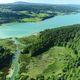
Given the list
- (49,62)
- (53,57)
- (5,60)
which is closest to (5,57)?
(5,60)

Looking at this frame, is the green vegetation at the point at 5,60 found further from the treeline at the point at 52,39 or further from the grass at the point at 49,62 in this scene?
the grass at the point at 49,62

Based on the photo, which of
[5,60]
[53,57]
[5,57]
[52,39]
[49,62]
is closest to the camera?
[49,62]

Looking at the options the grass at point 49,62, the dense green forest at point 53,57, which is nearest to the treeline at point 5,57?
the dense green forest at point 53,57

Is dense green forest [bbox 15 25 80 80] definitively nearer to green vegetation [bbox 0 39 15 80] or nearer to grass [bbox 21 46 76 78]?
grass [bbox 21 46 76 78]

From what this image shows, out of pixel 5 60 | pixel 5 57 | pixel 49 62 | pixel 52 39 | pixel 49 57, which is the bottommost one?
pixel 5 60

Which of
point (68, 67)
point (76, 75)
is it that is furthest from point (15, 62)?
point (76, 75)

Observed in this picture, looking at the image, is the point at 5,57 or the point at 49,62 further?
the point at 5,57

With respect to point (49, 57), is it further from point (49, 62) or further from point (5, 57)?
point (5, 57)

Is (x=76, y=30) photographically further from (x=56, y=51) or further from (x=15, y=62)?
(x=15, y=62)

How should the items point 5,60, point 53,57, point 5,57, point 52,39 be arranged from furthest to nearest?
1. point 52,39
2. point 53,57
3. point 5,57
4. point 5,60
